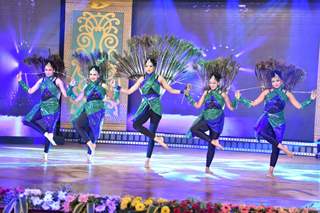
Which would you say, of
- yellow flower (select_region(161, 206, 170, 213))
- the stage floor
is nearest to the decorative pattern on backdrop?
the stage floor

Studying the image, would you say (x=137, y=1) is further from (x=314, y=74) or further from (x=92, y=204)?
(x=92, y=204)

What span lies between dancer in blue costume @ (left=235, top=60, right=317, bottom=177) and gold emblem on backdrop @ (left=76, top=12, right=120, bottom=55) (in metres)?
3.87

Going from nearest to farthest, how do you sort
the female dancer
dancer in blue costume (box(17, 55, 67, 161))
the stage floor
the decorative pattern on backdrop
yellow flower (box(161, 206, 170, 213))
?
1. yellow flower (box(161, 206, 170, 213))
2. the stage floor
3. the female dancer
4. dancer in blue costume (box(17, 55, 67, 161))
5. the decorative pattern on backdrop

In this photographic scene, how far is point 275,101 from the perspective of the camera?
6219 mm

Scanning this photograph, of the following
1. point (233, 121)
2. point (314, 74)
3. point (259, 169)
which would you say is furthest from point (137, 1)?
point (259, 169)

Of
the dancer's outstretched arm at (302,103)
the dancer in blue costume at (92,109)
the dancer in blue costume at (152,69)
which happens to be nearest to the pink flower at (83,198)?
the dancer in blue costume at (152,69)

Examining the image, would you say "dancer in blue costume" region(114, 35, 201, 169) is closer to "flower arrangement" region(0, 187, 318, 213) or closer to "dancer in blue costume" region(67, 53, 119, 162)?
"dancer in blue costume" region(67, 53, 119, 162)

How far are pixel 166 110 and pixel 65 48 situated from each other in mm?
2260

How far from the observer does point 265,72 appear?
6.45m

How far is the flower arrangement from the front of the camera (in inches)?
134

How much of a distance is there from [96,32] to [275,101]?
4.45m

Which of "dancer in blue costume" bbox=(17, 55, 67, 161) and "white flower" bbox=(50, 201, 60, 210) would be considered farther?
"dancer in blue costume" bbox=(17, 55, 67, 161)

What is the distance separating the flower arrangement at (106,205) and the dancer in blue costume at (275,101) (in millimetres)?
2835

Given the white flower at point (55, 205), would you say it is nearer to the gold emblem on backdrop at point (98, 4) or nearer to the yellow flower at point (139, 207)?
the yellow flower at point (139, 207)
